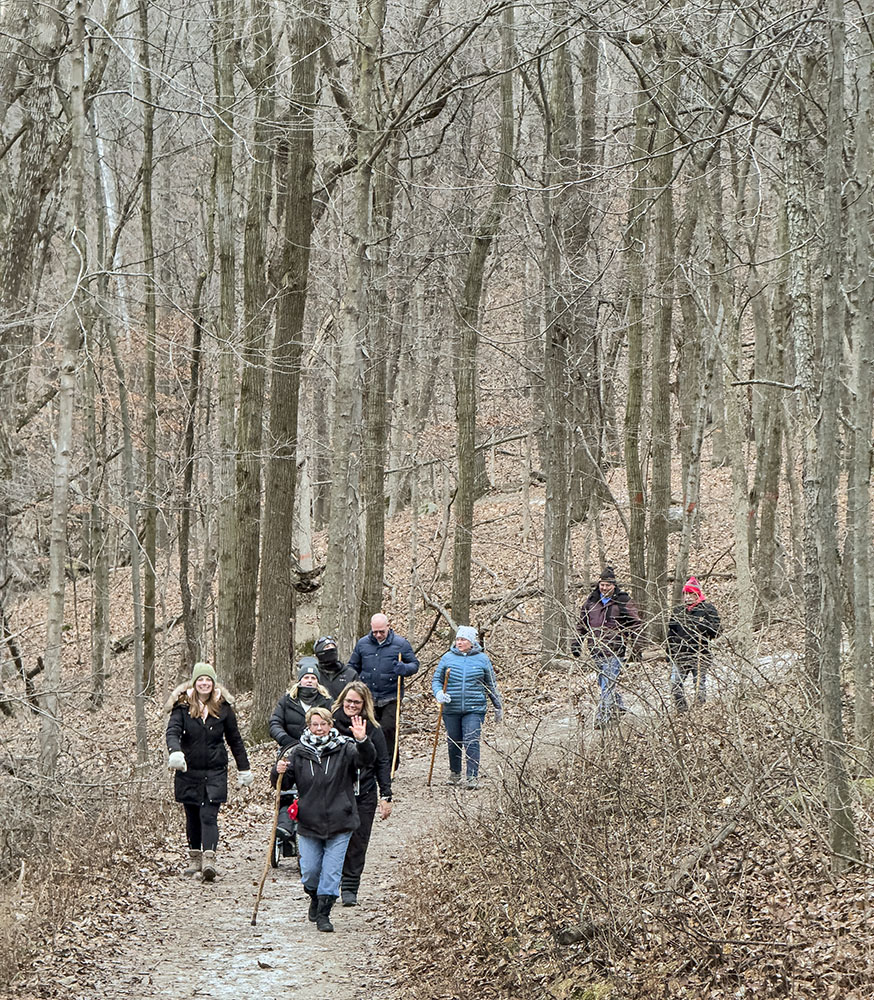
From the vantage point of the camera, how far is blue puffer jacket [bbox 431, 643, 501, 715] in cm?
1202

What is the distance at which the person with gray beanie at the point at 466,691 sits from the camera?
1203 cm

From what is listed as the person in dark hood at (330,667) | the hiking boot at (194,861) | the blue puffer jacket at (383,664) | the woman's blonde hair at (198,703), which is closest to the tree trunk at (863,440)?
the person in dark hood at (330,667)

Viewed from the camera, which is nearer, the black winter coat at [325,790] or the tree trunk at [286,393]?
the black winter coat at [325,790]

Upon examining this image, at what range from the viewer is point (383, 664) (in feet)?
39.0

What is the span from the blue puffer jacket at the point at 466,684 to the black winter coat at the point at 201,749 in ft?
9.65

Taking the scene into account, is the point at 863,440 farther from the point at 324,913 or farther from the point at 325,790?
the point at 324,913

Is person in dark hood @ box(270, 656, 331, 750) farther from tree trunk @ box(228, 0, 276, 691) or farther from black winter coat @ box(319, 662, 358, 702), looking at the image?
tree trunk @ box(228, 0, 276, 691)

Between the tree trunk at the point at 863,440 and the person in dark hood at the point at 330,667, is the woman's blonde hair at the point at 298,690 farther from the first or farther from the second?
the tree trunk at the point at 863,440

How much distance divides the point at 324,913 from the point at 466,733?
4261mm

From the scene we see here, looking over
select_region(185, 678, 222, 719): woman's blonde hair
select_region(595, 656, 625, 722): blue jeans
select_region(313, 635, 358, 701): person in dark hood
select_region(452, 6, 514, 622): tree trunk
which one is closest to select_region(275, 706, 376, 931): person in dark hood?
select_region(185, 678, 222, 719): woman's blonde hair

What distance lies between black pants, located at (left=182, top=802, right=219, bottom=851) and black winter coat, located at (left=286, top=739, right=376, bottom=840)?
1565mm

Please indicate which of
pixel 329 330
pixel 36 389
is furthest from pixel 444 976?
pixel 36 389

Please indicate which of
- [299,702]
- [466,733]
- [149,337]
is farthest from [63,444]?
[149,337]

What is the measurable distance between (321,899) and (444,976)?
1.41 metres
